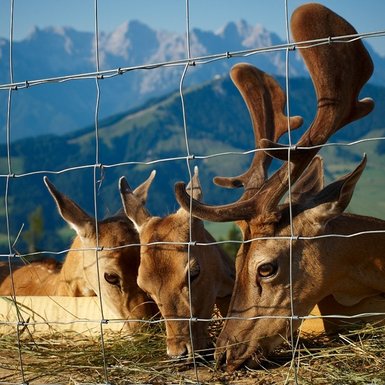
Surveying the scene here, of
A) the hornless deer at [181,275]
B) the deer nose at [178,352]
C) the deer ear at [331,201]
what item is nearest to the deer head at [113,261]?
the hornless deer at [181,275]

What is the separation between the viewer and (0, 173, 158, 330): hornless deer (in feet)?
20.8

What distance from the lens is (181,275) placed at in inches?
221

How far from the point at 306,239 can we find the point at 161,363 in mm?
1059

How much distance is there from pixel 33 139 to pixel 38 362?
151763 millimetres

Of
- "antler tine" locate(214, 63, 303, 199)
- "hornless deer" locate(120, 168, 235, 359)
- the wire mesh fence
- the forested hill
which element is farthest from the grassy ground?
the forested hill

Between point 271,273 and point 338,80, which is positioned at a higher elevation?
point 338,80

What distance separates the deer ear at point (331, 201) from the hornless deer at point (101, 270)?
4.02 feet

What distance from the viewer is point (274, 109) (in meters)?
6.99

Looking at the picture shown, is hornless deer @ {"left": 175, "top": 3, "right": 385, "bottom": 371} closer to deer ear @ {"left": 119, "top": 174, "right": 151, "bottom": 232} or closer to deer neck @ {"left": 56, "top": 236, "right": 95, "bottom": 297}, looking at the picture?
deer ear @ {"left": 119, "top": 174, "right": 151, "bottom": 232}

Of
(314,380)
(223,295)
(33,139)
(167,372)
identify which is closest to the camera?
(314,380)

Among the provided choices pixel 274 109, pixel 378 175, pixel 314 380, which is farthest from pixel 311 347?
pixel 378 175

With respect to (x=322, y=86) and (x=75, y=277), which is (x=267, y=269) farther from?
(x=75, y=277)

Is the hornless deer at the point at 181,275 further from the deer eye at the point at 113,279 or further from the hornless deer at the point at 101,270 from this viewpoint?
the deer eye at the point at 113,279

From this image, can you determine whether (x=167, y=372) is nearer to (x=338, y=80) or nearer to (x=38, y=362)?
(x=38, y=362)
